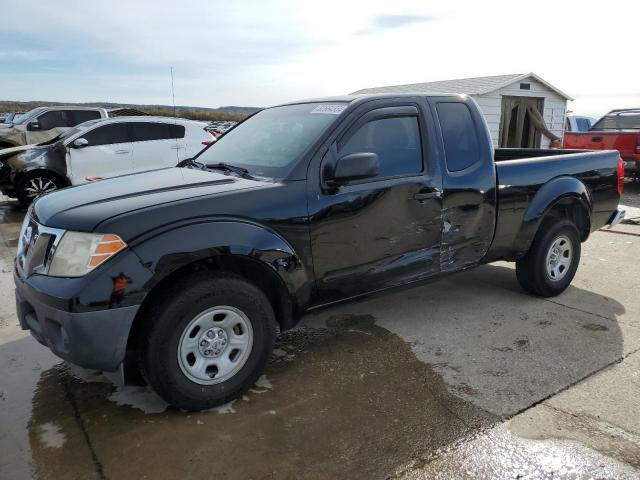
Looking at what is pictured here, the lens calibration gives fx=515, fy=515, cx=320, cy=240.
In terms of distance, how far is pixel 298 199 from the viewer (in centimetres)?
320

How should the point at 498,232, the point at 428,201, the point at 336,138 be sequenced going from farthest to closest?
the point at 498,232
the point at 428,201
the point at 336,138

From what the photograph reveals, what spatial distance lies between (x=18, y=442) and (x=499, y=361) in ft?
9.86

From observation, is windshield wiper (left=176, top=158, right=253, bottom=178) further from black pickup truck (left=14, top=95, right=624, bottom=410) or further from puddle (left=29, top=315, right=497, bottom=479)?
puddle (left=29, top=315, right=497, bottom=479)

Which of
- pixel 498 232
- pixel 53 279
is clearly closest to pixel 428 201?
pixel 498 232

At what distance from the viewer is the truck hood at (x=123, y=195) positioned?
9.15ft

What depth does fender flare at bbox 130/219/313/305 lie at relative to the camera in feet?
8.91

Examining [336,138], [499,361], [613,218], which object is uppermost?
[336,138]

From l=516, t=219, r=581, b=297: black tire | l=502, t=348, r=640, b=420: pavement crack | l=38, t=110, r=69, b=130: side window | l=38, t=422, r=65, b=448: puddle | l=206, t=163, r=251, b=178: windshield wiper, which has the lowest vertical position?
l=502, t=348, r=640, b=420: pavement crack

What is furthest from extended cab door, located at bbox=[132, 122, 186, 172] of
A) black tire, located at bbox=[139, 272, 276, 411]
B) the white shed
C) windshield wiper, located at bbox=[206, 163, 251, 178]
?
the white shed

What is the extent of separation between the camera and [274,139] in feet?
12.3

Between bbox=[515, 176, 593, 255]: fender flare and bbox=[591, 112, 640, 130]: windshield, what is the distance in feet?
32.7

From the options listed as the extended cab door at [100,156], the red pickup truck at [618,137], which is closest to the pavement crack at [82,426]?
the extended cab door at [100,156]

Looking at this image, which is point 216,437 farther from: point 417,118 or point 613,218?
point 613,218

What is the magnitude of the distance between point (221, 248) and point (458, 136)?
2202 millimetres
